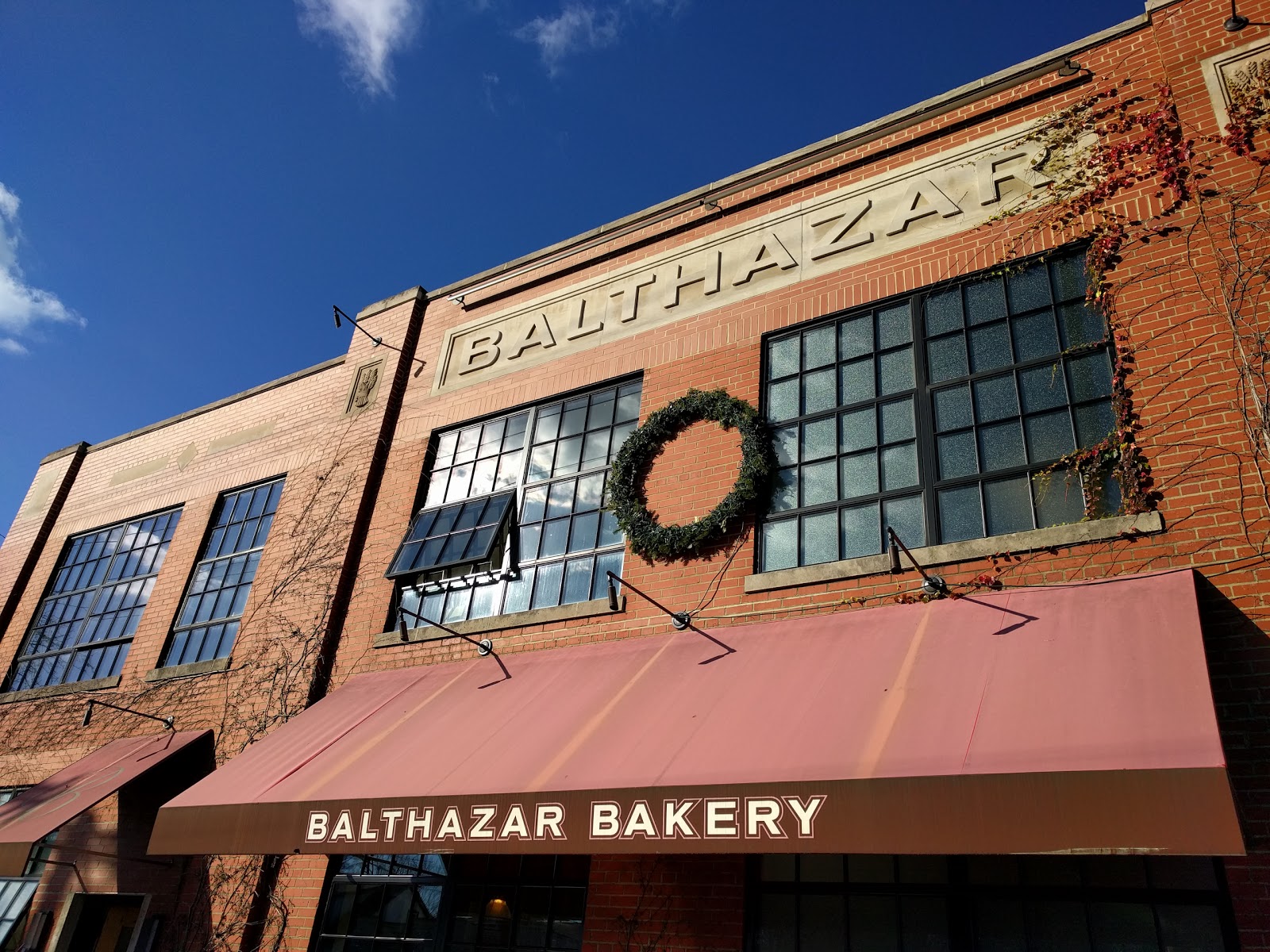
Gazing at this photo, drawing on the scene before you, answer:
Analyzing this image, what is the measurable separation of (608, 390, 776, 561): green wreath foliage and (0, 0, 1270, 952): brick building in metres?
0.17

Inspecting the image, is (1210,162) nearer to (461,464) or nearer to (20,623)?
(461,464)

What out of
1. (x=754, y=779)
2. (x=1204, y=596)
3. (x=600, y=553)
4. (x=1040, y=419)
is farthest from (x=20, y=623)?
(x=1204, y=596)

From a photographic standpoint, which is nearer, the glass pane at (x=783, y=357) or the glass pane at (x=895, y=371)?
the glass pane at (x=895, y=371)

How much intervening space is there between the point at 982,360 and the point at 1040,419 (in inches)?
30.3

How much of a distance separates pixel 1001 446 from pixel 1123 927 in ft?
10.7

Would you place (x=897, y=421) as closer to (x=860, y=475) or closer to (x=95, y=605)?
(x=860, y=475)

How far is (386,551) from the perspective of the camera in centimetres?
996

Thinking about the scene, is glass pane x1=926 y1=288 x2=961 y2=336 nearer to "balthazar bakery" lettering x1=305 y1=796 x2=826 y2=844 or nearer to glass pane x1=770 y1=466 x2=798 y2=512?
glass pane x1=770 y1=466 x2=798 y2=512

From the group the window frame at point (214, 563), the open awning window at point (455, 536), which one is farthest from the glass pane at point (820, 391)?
the window frame at point (214, 563)

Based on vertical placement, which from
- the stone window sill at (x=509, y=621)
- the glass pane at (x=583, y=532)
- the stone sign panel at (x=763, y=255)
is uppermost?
the stone sign panel at (x=763, y=255)

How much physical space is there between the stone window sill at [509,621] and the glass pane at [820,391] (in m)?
2.36

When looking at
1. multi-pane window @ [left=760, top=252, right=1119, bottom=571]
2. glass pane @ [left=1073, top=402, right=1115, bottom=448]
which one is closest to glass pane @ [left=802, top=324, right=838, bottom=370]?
multi-pane window @ [left=760, top=252, right=1119, bottom=571]

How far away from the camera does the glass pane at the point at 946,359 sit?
730cm

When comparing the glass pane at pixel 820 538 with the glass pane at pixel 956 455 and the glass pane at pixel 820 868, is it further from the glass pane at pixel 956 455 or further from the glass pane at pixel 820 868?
the glass pane at pixel 820 868
